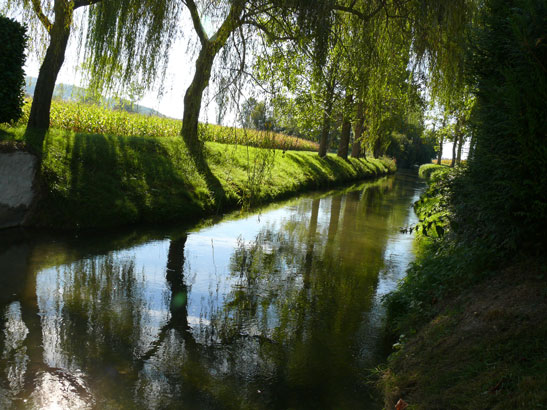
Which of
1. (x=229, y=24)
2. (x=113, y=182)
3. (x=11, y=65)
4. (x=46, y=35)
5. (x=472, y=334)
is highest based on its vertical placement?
(x=46, y=35)

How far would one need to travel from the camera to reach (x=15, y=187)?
7750 millimetres

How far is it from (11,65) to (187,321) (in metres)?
6.92

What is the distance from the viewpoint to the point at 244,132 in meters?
4.59

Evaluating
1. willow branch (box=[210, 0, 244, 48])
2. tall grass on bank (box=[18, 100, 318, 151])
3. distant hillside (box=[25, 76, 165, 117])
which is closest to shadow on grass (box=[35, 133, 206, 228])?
tall grass on bank (box=[18, 100, 318, 151])

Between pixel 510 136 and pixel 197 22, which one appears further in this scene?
pixel 510 136

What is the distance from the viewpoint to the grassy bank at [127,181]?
830 centimetres

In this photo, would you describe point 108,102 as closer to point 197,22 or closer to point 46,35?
point 197,22

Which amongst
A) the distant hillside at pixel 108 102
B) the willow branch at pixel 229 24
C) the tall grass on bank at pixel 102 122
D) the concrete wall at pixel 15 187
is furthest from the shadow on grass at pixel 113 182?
the willow branch at pixel 229 24

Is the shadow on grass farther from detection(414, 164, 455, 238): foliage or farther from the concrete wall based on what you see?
detection(414, 164, 455, 238): foliage

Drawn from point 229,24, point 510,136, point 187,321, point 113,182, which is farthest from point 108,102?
point 113,182

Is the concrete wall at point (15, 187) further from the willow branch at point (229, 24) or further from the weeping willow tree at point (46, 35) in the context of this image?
the willow branch at point (229, 24)

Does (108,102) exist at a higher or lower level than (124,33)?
lower

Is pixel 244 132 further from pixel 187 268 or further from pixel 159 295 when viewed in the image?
pixel 187 268

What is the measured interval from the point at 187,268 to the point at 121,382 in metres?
3.23
